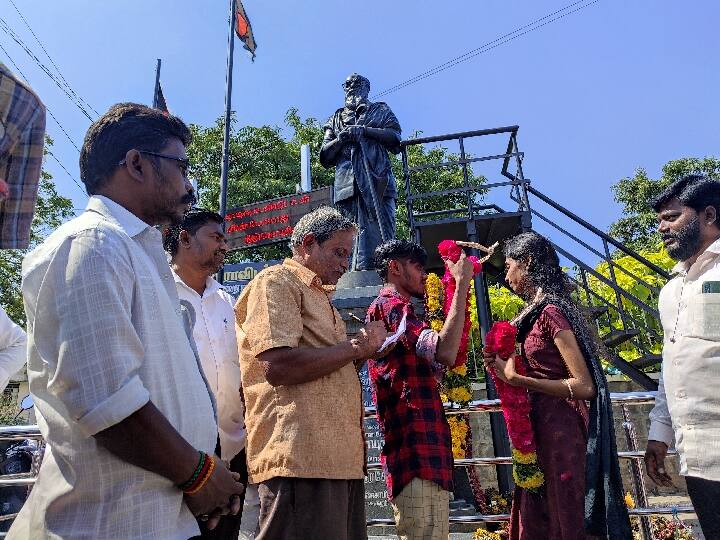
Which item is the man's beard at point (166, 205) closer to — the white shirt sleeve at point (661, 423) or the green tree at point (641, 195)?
the white shirt sleeve at point (661, 423)

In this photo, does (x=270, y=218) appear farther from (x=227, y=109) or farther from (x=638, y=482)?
(x=638, y=482)

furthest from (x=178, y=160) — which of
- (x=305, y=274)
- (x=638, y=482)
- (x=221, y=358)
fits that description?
(x=638, y=482)

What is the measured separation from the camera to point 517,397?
275 centimetres

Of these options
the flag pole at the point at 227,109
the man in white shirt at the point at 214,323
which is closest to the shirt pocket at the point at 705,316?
the man in white shirt at the point at 214,323

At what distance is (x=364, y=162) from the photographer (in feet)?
25.7

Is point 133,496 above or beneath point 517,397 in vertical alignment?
beneath

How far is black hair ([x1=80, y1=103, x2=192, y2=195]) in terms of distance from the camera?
1551 mm

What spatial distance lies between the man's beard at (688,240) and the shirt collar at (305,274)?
5.49ft

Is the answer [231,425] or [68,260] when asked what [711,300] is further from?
[68,260]

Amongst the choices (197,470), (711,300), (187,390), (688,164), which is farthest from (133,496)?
(688,164)

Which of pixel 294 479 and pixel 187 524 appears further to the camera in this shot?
pixel 294 479

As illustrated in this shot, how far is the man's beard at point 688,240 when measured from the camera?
2.64 meters

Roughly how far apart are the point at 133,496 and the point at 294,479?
A: 0.79 metres

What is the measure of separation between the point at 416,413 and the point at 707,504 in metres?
1.18
